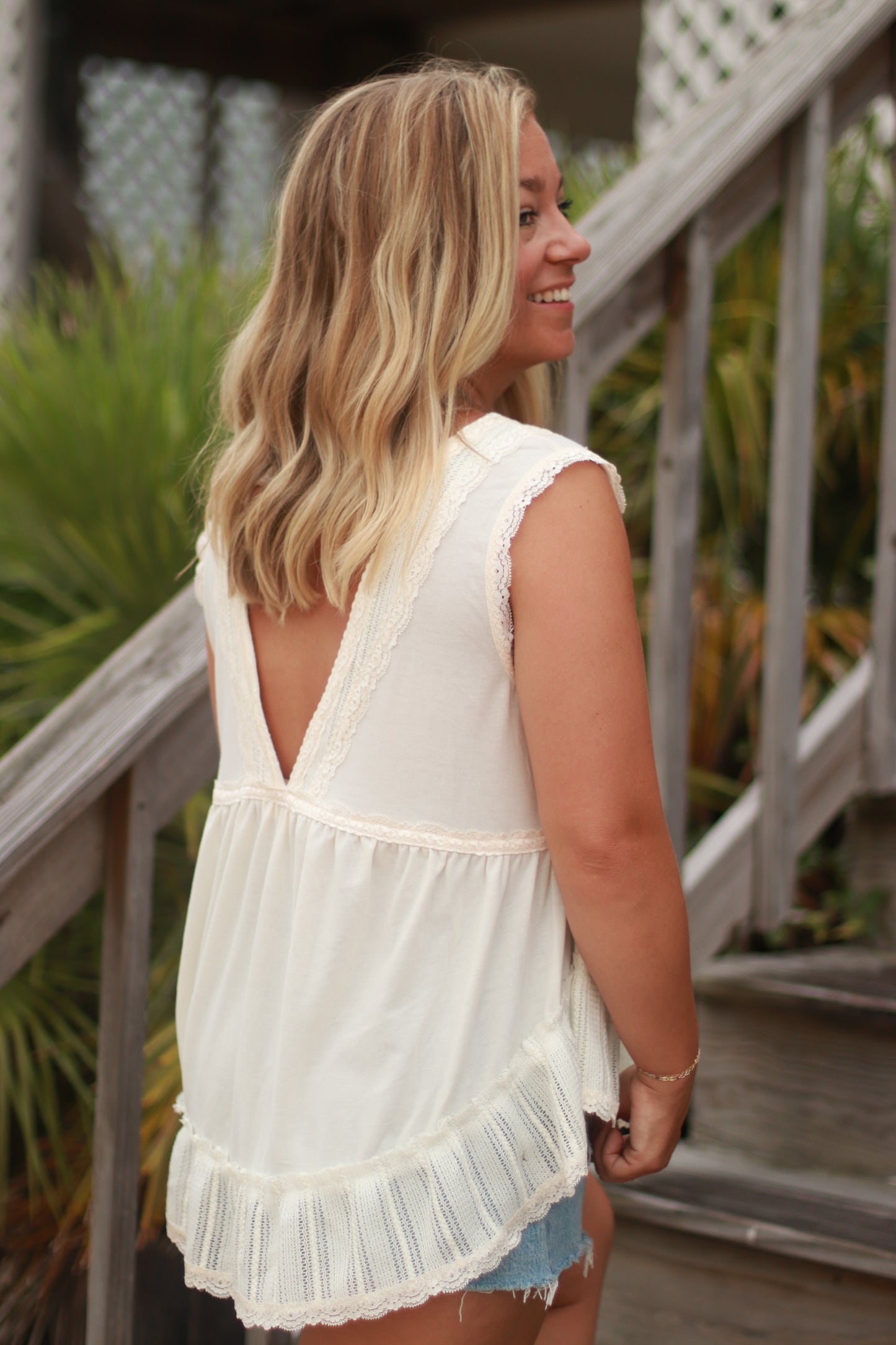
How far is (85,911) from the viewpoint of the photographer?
2309 mm

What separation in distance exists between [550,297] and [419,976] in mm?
617

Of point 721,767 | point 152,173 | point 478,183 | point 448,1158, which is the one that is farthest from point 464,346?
point 152,173

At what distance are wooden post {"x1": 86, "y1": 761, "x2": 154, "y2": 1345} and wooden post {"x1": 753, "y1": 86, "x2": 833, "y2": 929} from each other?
3.26 ft

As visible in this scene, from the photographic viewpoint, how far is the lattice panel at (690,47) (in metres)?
3.75

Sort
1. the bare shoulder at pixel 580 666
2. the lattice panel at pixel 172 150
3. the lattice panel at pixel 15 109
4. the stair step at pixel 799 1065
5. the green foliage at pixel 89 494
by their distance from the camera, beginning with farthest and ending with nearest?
the lattice panel at pixel 172 150
the lattice panel at pixel 15 109
the green foliage at pixel 89 494
the stair step at pixel 799 1065
the bare shoulder at pixel 580 666

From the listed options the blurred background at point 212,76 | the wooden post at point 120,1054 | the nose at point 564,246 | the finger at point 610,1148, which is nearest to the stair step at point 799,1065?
the finger at point 610,1148

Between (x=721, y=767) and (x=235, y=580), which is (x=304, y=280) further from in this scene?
(x=721, y=767)

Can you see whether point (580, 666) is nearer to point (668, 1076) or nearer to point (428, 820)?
point (428, 820)

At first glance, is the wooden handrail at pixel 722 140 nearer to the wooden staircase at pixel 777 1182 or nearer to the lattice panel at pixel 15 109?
the wooden staircase at pixel 777 1182

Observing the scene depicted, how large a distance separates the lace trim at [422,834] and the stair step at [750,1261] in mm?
791

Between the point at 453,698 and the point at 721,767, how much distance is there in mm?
2031

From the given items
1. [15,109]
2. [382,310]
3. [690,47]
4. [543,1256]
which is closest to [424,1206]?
[543,1256]

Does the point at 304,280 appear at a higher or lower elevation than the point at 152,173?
higher

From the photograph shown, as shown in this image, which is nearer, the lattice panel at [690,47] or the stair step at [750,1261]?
the stair step at [750,1261]
